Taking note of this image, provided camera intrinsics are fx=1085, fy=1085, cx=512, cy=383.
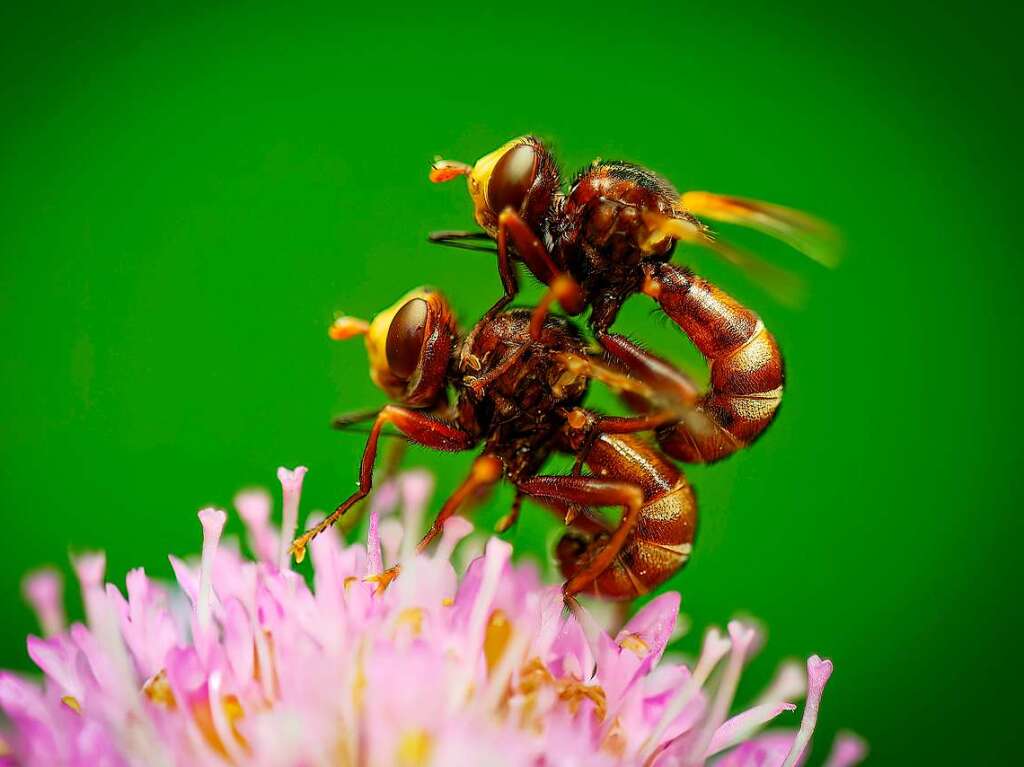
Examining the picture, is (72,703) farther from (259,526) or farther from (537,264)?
(537,264)

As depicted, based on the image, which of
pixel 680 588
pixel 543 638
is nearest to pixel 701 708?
pixel 543 638

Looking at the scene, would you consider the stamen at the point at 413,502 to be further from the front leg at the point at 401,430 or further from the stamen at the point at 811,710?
the stamen at the point at 811,710

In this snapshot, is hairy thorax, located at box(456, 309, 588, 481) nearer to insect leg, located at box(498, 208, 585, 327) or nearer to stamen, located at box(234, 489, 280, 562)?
insect leg, located at box(498, 208, 585, 327)

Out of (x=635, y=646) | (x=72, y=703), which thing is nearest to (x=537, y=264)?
(x=635, y=646)

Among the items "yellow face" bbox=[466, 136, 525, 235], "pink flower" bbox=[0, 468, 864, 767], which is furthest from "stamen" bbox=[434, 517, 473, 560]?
"yellow face" bbox=[466, 136, 525, 235]

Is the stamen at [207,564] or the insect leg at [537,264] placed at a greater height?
the insect leg at [537,264]

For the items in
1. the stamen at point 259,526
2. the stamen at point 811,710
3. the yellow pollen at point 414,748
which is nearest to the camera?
the yellow pollen at point 414,748

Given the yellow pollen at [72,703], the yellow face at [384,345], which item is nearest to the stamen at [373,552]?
the yellow face at [384,345]

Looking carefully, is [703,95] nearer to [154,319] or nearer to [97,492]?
[154,319]

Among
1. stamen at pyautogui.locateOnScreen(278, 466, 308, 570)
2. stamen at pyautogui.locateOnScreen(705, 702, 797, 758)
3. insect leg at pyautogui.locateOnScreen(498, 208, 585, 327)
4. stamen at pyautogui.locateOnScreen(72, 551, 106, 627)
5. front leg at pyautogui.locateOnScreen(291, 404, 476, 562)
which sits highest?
insect leg at pyautogui.locateOnScreen(498, 208, 585, 327)
